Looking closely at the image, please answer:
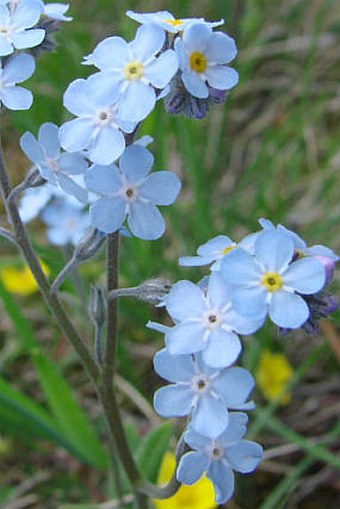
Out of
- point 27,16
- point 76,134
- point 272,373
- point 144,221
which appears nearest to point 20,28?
point 27,16

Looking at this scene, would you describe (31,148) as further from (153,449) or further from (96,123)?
(153,449)

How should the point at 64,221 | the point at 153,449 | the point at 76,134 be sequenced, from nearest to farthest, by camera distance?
the point at 76,134, the point at 153,449, the point at 64,221

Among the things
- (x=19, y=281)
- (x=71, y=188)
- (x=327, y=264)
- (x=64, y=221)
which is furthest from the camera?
(x=19, y=281)

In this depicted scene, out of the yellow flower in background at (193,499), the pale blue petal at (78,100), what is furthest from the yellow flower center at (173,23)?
the yellow flower in background at (193,499)

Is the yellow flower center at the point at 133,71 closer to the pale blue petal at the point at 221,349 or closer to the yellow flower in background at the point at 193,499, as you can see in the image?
the pale blue petal at the point at 221,349

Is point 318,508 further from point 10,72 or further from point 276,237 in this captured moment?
point 10,72
